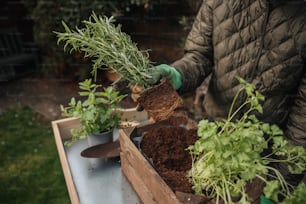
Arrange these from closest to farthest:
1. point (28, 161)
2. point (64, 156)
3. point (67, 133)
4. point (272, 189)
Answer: point (272, 189)
point (64, 156)
point (67, 133)
point (28, 161)

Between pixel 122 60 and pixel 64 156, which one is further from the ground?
pixel 122 60

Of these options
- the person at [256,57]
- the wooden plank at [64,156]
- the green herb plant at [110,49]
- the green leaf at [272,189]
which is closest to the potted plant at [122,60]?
the green herb plant at [110,49]

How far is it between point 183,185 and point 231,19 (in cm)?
85

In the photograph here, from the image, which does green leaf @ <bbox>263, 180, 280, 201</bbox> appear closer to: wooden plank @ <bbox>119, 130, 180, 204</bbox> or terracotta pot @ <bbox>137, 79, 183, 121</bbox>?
wooden plank @ <bbox>119, 130, 180, 204</bbox>

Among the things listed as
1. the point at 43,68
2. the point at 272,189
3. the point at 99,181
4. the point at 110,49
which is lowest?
the point at 43,68

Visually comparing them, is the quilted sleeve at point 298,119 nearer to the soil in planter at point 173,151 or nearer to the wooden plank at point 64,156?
the soil in planter at point 173,151

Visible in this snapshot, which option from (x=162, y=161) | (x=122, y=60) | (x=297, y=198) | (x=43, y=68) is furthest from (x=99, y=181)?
(x=43, y=68)

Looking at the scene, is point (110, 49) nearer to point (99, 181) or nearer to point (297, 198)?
point (99, 181)

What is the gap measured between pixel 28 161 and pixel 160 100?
2221 millimetres

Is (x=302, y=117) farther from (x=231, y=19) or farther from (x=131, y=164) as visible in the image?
(x=131, y=164)

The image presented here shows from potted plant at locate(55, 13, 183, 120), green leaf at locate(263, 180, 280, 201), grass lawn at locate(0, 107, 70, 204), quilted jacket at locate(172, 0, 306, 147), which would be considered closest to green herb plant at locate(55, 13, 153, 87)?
potted plant at locate(55, 13, 183, 120)

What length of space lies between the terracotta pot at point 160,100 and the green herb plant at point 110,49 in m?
0.09

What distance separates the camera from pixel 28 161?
9.52ft

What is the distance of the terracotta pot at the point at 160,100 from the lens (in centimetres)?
110
